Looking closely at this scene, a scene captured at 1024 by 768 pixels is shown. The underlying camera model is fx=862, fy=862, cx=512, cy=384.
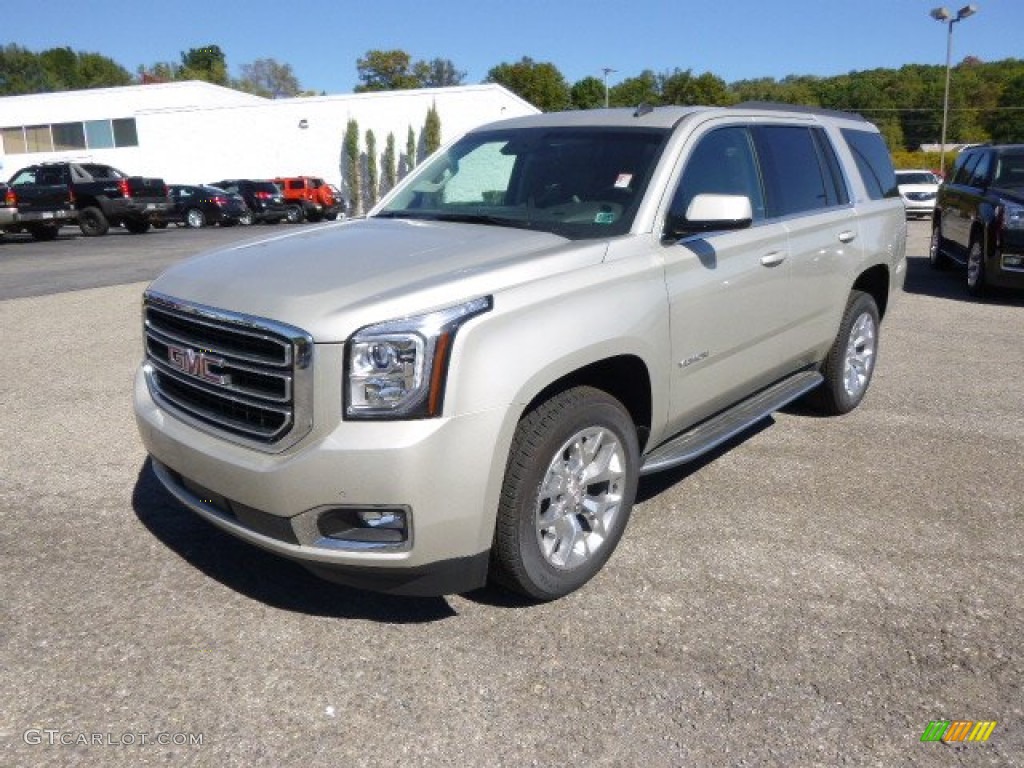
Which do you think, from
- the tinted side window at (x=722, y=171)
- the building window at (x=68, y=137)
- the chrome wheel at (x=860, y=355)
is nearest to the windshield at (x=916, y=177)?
the chrome wheel at (x=860, y=355)

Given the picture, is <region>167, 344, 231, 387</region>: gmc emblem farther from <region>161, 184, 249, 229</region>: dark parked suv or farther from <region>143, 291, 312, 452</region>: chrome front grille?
<region>161, 184, 249, 229</region>: dark parked suv

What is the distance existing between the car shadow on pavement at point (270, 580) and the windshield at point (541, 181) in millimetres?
1655

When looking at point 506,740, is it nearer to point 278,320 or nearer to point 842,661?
point 842,661

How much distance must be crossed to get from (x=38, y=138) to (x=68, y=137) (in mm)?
1748

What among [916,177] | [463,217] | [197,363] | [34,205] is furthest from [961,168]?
[34,205]

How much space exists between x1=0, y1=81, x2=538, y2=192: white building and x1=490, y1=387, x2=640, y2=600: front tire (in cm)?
3399

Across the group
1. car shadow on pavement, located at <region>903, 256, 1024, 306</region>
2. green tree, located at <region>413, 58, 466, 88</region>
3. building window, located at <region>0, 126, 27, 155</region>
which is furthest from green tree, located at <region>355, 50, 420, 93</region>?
car shadow on pavement, located at <region>903, 256, 1024, 306</region>

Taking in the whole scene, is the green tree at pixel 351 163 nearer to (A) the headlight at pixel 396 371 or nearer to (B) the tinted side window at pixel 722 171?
(B) the tinted side window at pixel 722 171

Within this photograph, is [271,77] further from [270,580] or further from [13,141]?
[270,580]

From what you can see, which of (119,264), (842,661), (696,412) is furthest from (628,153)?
(119,264)

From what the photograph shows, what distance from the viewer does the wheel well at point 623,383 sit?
3289 millimetres

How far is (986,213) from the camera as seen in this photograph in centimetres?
1024

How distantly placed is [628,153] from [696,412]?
49.1 inches

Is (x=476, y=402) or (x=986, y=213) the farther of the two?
(x=986, y=213)
